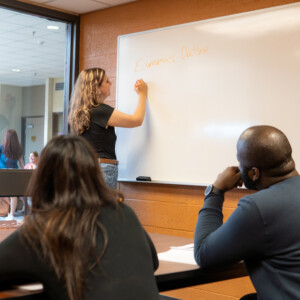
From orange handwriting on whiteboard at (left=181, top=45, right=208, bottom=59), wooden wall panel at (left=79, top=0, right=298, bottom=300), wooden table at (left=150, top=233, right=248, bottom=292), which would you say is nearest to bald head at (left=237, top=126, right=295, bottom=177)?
wooden table at (left=150, top=233, right=248, bottom=292)

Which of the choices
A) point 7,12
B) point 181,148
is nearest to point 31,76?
point 7,12

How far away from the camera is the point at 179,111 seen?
3400mm

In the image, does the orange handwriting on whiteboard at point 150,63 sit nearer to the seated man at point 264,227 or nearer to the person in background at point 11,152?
the person in background at point 11,152

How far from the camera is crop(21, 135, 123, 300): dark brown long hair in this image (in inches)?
42.3

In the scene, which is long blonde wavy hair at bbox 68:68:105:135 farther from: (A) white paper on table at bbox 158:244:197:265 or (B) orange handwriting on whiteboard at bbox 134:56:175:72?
(A) white paper on table at bbox 158:244:197:265

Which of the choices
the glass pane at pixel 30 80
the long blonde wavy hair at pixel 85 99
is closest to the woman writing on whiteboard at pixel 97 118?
the long blonde wavy hair at pixel 85 99

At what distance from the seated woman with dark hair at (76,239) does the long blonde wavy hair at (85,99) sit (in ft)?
6.44

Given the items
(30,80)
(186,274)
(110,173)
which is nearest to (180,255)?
(186,274)

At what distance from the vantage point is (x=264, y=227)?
1392 millimetres

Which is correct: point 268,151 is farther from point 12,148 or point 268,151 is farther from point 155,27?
point 12,148

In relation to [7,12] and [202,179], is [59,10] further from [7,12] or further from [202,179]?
[202,179]

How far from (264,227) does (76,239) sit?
580mm

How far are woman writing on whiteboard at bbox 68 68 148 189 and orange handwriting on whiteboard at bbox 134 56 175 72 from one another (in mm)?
423

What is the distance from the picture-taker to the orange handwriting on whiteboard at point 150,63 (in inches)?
137
